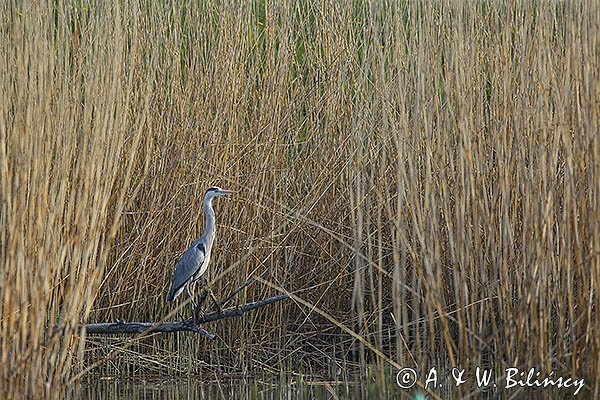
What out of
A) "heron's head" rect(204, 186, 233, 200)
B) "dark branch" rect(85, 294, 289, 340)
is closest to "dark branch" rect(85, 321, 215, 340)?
"dark branch" rect(85, 294, 289, 340)

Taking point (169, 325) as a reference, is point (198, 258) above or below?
above

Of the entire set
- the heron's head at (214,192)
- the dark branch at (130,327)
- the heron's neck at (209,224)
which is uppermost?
the heron's head at (214,192)

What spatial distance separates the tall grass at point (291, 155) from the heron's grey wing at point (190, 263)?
0.45 ft

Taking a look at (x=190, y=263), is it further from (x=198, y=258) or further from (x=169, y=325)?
(x=169, y=325)

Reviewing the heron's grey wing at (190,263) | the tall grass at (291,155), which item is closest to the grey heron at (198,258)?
the heron's grey wing at (190,263)

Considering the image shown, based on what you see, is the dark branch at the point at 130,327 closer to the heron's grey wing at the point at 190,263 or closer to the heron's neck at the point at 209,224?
the heron's grey wing at the point at 190,263

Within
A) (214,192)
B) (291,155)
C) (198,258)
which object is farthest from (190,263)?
(291,155)

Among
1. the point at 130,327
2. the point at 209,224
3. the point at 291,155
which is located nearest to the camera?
the point at 130,327

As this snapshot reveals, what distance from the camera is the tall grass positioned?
97.5 inches

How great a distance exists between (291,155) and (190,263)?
0.83 m

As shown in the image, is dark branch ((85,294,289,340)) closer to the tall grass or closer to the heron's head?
the tall grass

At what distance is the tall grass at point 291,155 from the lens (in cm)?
248

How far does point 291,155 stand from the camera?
3.95 metres

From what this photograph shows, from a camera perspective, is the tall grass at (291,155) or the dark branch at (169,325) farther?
the dark branch at (169,325)
